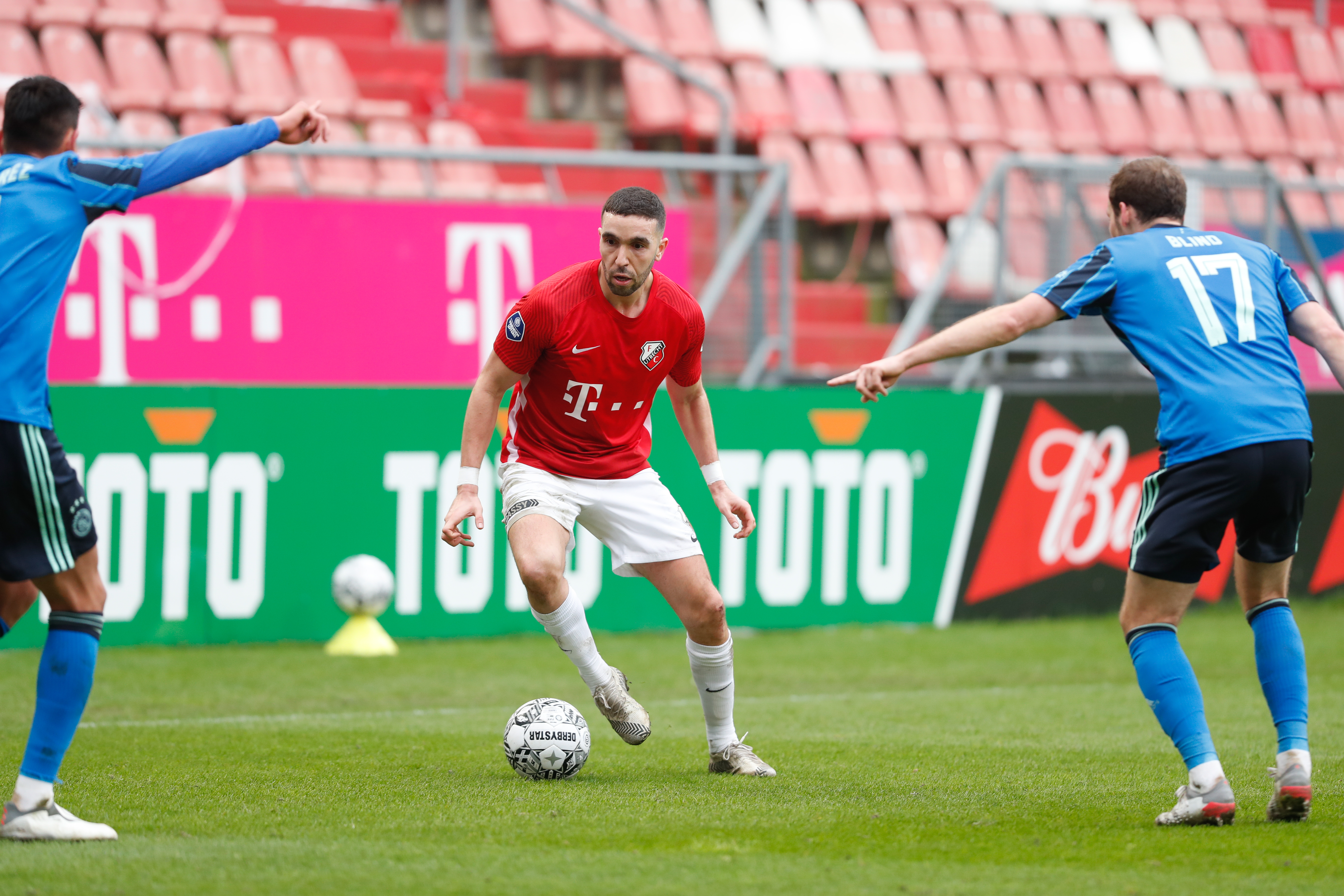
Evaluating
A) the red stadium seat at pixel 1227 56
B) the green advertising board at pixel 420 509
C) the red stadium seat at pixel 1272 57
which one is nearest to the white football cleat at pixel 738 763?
the green advertising board at pixel 420 509

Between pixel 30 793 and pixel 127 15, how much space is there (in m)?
Answer: 10.8

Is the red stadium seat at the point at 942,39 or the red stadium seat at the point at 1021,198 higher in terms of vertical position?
the red stadium seat at the point at 942,39

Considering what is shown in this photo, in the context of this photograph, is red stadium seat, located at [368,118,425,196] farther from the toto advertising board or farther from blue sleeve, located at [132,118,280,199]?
blue sleeve, located at [132,118,280,199]

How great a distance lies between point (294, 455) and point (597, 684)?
4.50m

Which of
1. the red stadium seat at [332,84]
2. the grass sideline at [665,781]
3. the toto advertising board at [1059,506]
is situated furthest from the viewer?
Result: the red stadium seat at [332,84]

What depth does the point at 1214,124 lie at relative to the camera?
19312 millimetres

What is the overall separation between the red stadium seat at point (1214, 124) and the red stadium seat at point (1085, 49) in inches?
40.0

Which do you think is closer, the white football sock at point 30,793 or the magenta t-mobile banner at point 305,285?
the white football sock at point 30,793

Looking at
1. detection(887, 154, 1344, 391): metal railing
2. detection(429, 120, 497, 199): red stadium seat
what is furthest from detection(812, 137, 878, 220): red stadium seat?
detection(429, 120, 497, 199): red stadium seat

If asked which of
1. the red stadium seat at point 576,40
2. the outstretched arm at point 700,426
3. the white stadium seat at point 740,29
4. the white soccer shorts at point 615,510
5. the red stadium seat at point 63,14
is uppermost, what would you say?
the white stadium seat at point 740,29

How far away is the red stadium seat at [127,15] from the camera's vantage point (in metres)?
13.9

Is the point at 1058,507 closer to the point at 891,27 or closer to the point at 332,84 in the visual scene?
the point at 332,84

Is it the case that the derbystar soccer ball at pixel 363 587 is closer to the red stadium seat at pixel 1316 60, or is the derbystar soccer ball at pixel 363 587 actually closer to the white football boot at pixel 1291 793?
the white football boot at pixel 1291 793

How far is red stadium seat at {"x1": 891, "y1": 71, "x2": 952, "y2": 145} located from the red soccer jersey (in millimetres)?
11824
